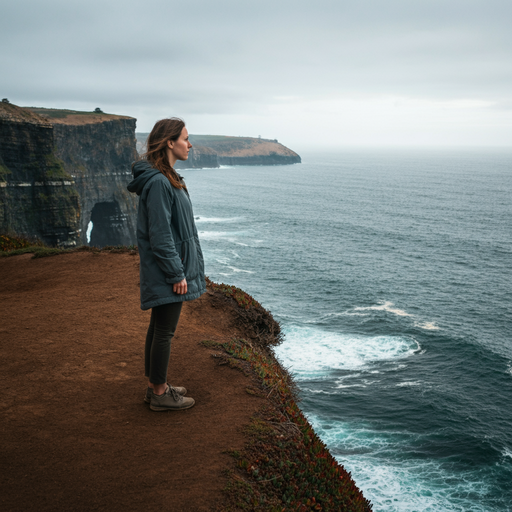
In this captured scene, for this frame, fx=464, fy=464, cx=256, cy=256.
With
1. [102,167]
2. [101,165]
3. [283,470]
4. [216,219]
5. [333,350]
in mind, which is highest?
[101,165]

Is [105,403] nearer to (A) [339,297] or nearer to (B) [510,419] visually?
(B) [510,419]

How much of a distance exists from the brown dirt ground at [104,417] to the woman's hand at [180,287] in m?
1.78

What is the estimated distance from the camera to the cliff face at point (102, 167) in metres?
64.6

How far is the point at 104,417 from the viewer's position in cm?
602

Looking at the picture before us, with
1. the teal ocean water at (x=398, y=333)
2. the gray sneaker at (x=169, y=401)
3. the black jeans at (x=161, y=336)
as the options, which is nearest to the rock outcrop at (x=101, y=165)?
the teal ocean water at (x=398, y=333)

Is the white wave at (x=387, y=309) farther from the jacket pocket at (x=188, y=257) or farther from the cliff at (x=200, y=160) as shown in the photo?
the cliff at (x=200, y=160)

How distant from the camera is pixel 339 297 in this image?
4066 centimetres

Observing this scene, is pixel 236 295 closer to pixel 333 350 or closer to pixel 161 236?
pixel 161 236

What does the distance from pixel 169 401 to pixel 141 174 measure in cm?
297

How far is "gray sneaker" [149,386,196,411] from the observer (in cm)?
611

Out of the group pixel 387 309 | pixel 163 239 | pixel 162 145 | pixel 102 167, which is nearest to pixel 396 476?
pixel 163 239

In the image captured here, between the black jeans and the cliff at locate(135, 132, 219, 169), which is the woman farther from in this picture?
the cliff at locate(135, 132, 219, 169)

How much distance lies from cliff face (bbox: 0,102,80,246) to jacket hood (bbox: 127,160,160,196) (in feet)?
139

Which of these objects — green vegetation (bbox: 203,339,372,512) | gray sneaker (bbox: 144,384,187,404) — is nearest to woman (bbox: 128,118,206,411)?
gray sneaker (bbox: 144,384,187,404)
